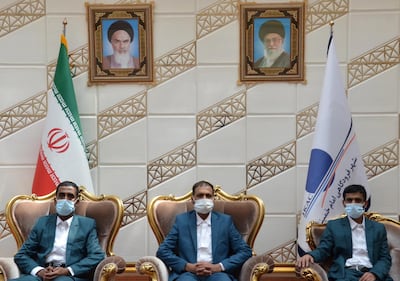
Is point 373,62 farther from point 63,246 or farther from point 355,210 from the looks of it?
point 63,246

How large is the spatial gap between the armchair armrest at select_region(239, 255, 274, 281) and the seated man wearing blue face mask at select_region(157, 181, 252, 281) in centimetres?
7

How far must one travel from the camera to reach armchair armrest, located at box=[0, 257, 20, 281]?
3.53 metres

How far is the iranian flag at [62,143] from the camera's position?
4.31m

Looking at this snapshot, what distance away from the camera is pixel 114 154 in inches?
181

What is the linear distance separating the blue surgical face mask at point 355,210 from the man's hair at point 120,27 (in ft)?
7.19

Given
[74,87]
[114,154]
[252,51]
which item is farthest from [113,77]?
[252,51]

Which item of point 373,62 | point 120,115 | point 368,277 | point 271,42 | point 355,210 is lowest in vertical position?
point 368,277

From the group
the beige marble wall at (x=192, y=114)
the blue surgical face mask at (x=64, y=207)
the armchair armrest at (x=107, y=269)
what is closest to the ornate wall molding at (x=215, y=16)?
the beige marble wall at (x=192, y=114)

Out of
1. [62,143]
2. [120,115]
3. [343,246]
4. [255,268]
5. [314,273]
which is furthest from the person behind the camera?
[120,115]

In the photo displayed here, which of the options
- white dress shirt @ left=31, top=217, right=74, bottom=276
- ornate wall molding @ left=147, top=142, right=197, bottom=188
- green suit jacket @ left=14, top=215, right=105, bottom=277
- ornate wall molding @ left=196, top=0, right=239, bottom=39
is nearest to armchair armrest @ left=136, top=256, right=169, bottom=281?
green suit jacket @ left=14, top=215, right=105, bottom=277

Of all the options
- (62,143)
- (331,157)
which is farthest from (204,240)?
(62,143)

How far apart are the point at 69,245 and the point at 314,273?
5.30 ft

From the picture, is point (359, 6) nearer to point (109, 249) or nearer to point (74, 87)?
point (74, 87)

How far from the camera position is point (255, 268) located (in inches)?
140
